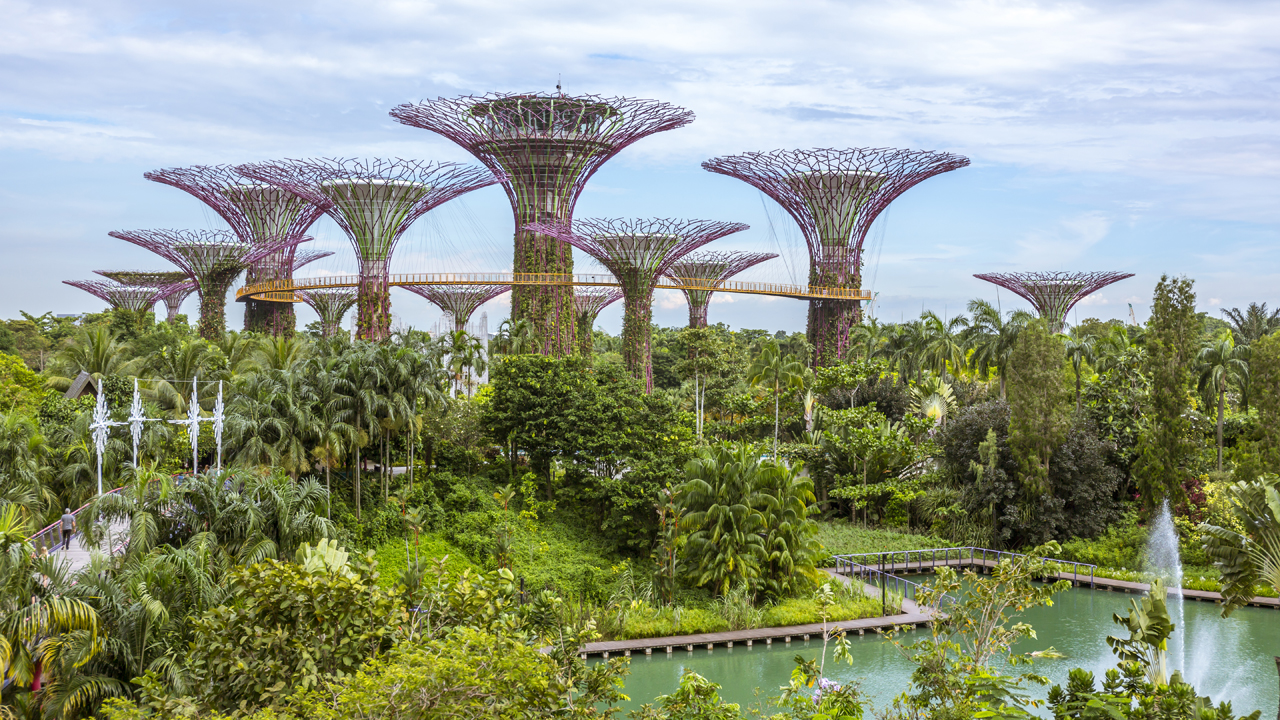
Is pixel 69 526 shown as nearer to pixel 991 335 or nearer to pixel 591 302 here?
pixel 991 335

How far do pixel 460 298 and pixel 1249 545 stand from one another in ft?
174

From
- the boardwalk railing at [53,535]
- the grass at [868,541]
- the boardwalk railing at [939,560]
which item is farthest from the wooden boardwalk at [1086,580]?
the boardwalk railing at [53,535]

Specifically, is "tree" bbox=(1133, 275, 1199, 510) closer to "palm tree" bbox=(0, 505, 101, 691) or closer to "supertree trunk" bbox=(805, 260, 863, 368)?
"supertree trunk" bbox=(805, 260, 863, 368)

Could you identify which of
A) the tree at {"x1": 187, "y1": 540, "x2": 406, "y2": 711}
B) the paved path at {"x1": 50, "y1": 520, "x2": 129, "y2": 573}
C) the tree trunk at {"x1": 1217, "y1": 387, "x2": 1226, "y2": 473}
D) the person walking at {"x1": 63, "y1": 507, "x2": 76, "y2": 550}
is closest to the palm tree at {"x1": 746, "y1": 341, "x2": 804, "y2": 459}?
the tree trunk at {"x1": 1217, "y1": 387, "x2": 1226, "y2": 473}

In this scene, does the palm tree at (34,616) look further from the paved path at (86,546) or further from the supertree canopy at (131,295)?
the supertree canopy at (131,295)

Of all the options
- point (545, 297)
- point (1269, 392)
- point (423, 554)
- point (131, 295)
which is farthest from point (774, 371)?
point (131, 295)

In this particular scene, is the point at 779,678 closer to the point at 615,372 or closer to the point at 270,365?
the point at 615,372

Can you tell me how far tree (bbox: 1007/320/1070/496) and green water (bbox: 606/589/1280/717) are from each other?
4968mm

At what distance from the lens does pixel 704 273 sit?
51281 mm

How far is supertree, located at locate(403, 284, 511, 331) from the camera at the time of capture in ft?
202

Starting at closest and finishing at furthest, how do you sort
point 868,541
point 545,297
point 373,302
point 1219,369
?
point 868,541 < point 1219,369 < point 373,302 < point 545,297

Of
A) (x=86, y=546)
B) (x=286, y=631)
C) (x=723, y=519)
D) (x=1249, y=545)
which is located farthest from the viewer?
(x=723, y=519)

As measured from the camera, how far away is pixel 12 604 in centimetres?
1212

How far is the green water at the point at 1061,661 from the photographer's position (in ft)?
60.4
